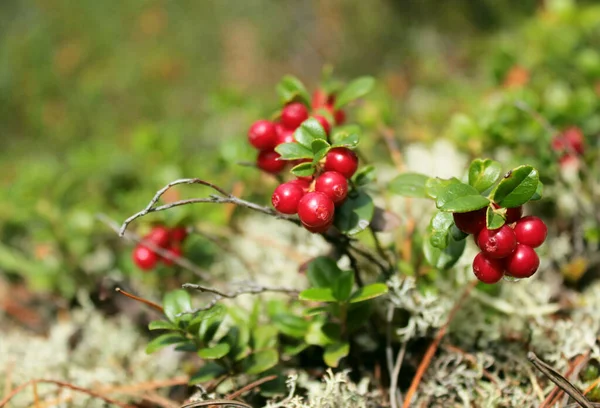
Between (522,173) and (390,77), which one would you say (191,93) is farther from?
(522,173)

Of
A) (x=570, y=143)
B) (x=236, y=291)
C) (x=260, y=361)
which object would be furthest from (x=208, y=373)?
(x=570, y=143)

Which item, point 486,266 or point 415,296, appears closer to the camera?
point 486,266

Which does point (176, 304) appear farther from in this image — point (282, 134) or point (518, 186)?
point (518, 186)

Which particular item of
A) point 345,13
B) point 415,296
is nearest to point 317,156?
point 415,296

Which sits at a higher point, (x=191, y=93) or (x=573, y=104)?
(x=573, y=104)

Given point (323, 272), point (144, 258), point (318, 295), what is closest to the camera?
point (318, 295)
